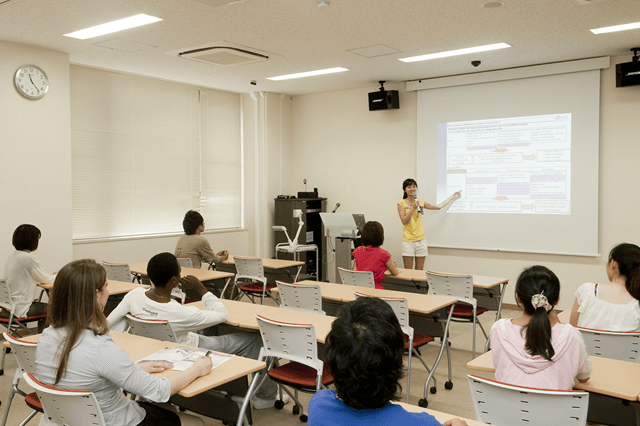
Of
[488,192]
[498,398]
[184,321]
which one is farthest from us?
[488,192]

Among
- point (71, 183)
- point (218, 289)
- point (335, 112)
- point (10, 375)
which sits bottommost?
point (10, 375)

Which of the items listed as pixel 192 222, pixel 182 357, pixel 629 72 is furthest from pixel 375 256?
pixel 629 72

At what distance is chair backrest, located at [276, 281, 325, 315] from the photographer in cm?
407

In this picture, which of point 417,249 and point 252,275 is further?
point 417,249

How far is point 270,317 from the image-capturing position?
346 centimetres

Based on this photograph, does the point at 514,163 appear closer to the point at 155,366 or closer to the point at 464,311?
the point at 464,311

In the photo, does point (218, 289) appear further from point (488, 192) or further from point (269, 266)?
point (488, 192)

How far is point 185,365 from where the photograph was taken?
2412mm

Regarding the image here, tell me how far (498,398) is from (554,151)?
5333 mm

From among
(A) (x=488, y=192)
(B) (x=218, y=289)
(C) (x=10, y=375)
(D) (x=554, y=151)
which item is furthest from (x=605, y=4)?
(C) (x=10, y=375)

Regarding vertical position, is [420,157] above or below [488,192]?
above

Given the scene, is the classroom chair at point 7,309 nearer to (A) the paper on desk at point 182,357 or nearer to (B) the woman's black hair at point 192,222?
(B) the woman's black hair at point 192,222

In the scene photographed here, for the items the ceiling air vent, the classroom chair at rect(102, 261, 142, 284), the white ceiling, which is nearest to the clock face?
the white ceiling

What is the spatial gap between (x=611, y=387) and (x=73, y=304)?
226 cm
